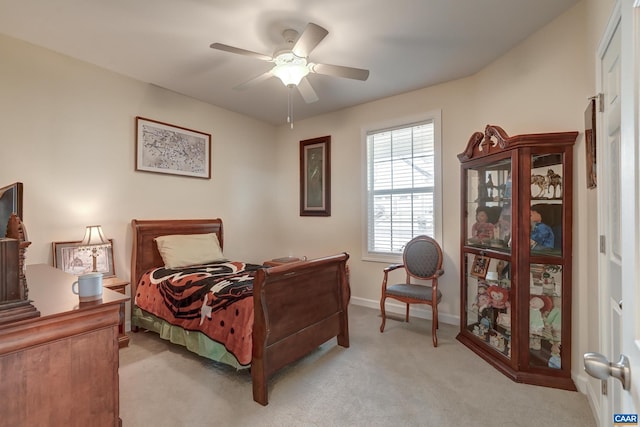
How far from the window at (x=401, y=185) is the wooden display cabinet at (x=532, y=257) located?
37.7 inches

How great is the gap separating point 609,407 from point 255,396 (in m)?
1.88

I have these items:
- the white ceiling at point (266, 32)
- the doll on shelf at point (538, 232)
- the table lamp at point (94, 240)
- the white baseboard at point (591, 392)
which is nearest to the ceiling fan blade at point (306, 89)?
the white ceiling at point (266, 32)

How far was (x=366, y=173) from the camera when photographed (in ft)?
13.2

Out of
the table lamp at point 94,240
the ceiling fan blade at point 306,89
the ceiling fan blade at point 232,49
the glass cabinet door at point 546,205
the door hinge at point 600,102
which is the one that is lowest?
the table lamp at point 94,240

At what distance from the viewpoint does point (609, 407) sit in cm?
126

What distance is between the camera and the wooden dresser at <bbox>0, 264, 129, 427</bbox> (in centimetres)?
98

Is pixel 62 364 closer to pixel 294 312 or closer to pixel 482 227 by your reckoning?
pixel 294 312

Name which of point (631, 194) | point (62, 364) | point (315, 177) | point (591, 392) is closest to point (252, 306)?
point (62, 364)

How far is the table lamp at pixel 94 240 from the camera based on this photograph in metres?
2.75

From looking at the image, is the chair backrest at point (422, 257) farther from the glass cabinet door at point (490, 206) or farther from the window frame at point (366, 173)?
the glass cabinet door at point (490, 206)

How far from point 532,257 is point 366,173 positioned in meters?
2.22

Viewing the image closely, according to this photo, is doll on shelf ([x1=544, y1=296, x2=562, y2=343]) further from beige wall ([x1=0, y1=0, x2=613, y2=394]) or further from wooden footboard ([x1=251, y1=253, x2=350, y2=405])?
wooden footboard ([x1=251, y1=253, x2=350, y2=405])

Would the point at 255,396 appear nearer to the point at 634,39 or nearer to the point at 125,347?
the point at 125,347

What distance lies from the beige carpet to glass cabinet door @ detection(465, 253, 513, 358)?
0.76 ft
